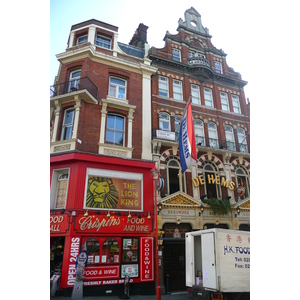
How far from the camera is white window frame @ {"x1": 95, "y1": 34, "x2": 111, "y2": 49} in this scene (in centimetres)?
1808

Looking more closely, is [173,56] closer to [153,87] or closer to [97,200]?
[153,87]

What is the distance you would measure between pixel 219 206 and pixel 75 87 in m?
12.9

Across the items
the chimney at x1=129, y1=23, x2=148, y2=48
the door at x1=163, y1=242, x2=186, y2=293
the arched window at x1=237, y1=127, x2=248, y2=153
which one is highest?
the chimney at x1=129, y1=23, x2=148, y2=48

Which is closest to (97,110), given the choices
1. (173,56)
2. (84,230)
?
(84,230)

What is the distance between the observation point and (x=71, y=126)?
1498 centimetres

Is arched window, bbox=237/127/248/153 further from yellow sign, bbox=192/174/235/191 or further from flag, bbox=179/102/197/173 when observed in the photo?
flag, bbox=179/102/197/173

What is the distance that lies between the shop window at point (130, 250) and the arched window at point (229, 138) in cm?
1081

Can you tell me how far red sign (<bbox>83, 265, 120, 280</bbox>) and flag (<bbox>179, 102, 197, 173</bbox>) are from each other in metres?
6.84

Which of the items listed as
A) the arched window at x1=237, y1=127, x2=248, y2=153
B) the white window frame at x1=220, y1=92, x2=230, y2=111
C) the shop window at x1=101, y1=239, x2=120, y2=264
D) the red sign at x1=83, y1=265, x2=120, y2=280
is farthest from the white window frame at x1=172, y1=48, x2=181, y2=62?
the red sign at x1=83, y1=265, x2=120, y2=280

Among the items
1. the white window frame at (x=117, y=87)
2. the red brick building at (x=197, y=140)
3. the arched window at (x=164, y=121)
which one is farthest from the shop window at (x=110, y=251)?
the white window frame at (x=117, y=87)

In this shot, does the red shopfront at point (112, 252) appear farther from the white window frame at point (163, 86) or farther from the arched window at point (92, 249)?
the white window frame at point (163, 86)

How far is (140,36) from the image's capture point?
21.8 meters

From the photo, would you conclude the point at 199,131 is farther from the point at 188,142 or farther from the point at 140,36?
the point at 140,36

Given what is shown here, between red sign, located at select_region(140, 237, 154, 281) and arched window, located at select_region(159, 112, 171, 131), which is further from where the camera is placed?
arched window, located at select_region(159, 112, 171, 131)
